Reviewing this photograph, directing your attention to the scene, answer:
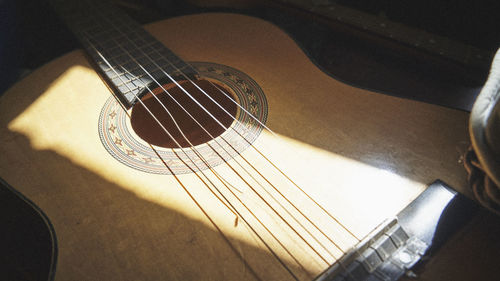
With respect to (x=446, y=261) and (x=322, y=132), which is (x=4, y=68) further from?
(x=446, y=261)

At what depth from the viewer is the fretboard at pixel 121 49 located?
84 centimetres

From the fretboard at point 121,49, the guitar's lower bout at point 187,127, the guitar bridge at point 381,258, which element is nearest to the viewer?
the guitar bridge at point 381,258

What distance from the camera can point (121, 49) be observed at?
0.94m

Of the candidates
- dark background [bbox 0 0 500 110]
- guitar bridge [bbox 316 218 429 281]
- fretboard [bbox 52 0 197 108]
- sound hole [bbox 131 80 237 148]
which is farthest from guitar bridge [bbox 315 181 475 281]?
fretboard [bbox 52 0 197 108]

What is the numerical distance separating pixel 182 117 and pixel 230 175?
42 centimetres

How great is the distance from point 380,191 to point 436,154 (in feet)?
0.55

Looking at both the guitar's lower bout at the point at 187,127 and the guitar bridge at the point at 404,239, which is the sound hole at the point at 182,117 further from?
the guitar bridge at the point at 404,239

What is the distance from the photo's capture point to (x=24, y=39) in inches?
48.8

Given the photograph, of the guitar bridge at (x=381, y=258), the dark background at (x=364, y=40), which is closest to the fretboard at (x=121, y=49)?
the dark background at (x=364, y=40)

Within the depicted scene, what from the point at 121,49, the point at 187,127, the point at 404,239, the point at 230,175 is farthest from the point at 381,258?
the point at 121,49

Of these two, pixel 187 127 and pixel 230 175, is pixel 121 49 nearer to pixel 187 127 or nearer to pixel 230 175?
pixel 187 127

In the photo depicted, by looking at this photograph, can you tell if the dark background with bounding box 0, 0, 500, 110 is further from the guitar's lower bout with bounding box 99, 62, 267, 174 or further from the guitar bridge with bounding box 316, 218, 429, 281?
the guitar bridge with bounding box 316, 218, 429, 281

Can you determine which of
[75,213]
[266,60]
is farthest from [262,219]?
[266,60]

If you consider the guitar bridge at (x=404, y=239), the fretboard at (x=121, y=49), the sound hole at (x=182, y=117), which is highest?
the fretboard at (x=121, y=49)
